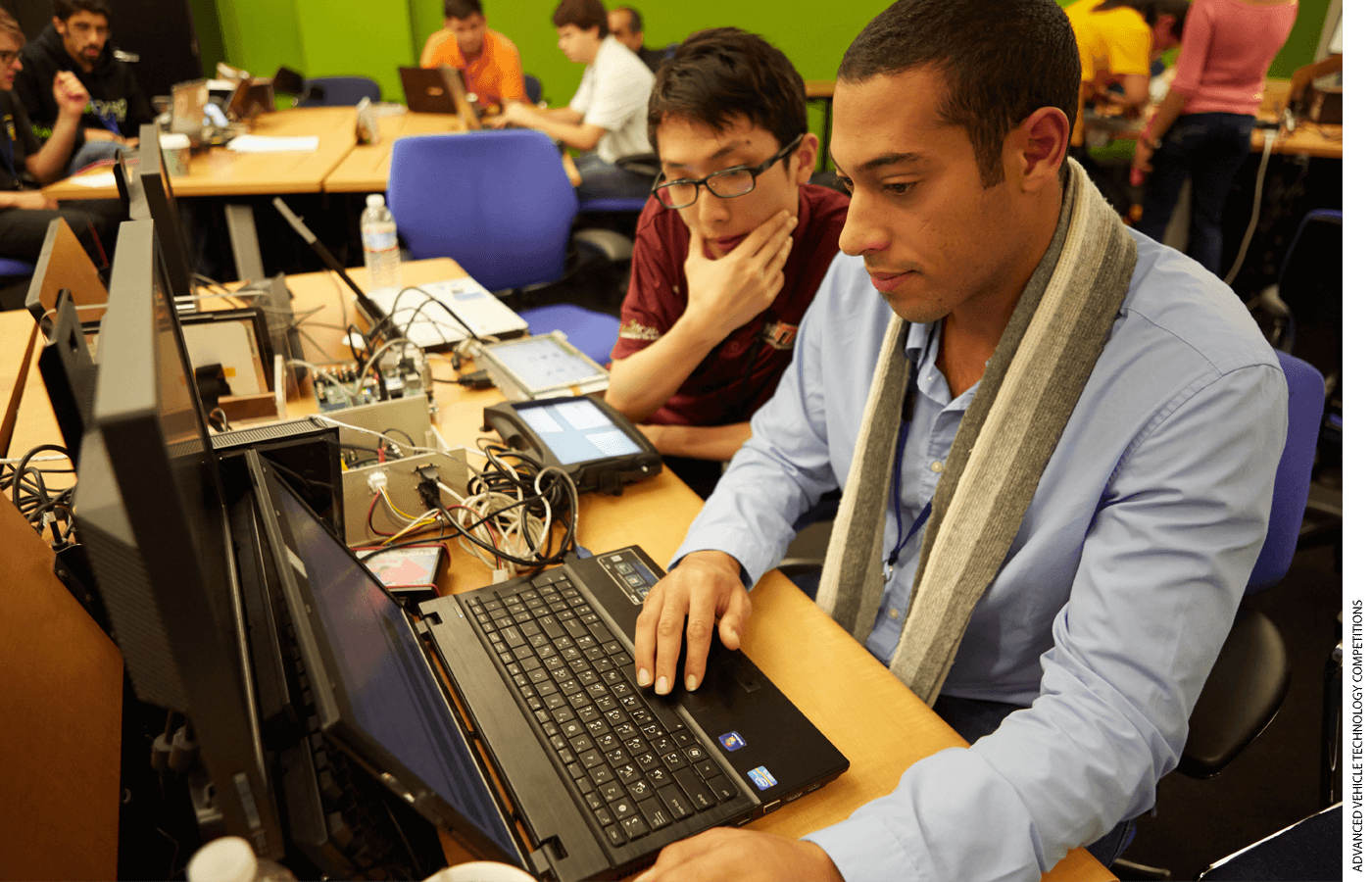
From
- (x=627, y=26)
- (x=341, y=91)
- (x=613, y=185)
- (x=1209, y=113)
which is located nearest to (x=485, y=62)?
(x=627, y=26)

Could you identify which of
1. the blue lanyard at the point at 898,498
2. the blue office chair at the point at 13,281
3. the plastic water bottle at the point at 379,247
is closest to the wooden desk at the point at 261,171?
the blue office chair at the point at 13,281

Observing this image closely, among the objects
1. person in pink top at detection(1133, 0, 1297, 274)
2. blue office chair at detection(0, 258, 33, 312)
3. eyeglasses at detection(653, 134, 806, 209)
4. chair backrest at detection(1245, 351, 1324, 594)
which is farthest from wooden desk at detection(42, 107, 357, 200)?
person in pink top at detection(1133, 0, 1297, 274)

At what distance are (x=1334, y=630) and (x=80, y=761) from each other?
258cm

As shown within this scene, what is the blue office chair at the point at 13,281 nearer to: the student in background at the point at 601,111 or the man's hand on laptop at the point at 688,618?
the student in background at the point at 601,111

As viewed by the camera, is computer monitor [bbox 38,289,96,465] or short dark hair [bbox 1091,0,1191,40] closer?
computer monitor [bbox 38,289,96,465]

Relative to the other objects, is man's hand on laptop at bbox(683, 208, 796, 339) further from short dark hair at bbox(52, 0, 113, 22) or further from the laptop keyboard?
short dark hair at bbox(52, 0, 113, 22)

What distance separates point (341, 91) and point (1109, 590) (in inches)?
229

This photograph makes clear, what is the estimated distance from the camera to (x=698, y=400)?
171 cm

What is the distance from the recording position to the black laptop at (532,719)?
0.58 metres

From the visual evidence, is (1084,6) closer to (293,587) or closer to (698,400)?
(698,400)

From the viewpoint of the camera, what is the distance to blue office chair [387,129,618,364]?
2.43 meters

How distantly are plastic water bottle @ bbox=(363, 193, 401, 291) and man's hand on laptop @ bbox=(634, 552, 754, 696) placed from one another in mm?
1355

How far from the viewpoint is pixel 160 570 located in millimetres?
390
